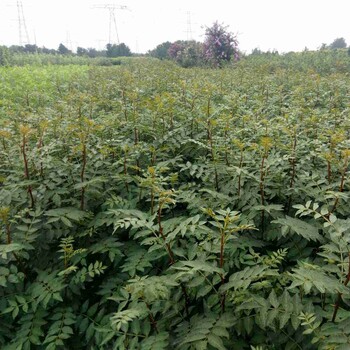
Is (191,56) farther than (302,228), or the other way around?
(191,56)

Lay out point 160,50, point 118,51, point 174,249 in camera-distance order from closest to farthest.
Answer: point 174,249 → point 160,50 → point 118,51

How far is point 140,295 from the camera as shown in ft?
5.80

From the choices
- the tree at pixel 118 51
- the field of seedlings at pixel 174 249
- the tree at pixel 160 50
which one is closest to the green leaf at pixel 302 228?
the field of seedlings at pixel 174 249

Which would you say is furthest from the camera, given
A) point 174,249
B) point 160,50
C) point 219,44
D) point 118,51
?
point 118,51

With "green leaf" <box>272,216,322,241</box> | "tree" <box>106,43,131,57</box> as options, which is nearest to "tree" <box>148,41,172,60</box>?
"tree" <box>106,43,131,57</box>

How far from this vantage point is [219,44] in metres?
18.5

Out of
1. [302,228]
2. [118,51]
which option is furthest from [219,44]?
[118,51]

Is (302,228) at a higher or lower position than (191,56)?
lower

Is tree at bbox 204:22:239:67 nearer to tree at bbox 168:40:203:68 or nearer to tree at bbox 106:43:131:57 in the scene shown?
tree at bbox 168:40:203:68

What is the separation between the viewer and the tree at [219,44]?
18609 mm

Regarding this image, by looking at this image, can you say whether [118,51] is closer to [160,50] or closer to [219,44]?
[160,50]

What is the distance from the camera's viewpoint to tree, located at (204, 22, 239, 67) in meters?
18.6

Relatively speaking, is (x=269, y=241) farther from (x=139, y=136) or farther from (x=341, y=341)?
(x=139, y=136)

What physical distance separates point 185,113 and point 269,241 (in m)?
1.66
